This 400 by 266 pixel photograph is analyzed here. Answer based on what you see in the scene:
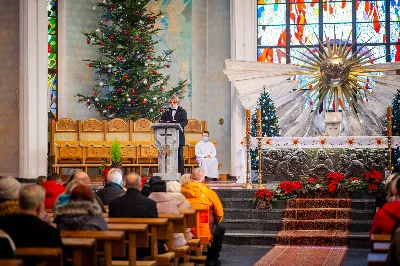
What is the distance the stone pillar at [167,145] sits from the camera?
1525 centimetres

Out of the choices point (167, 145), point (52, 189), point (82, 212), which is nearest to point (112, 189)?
point (52, 189)

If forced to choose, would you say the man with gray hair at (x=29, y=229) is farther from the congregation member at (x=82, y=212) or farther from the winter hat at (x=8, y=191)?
the congregation member at (x=82, y=212)

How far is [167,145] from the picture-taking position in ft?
50.1

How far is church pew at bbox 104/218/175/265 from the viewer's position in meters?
7.96

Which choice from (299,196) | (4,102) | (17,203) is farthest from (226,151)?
(17,203)

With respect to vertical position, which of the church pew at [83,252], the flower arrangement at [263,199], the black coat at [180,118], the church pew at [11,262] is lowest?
the flower arrangement at [263,199]

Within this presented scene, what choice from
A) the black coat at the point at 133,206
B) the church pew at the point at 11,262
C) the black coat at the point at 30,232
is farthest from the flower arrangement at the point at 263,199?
the church pew at the point at 11,262

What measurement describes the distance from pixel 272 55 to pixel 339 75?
10.1 ft

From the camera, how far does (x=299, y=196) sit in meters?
14.7

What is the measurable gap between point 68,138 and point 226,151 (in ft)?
14.5

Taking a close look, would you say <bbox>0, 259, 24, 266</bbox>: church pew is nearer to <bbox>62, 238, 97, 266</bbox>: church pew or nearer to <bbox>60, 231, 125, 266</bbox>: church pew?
<bbox>62, 238, 97, 266</bbox>: church pew

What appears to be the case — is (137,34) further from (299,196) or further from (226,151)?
(299,196)

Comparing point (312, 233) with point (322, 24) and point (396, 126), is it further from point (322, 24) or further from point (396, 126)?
point (322, 24)

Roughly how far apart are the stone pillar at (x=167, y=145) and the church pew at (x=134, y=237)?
7.09 m
